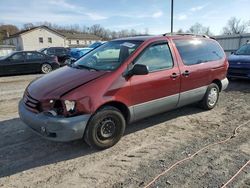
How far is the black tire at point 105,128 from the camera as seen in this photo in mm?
3951

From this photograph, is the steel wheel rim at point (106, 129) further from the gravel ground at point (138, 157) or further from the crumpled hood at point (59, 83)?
the crumpled hood at point (59, 83)

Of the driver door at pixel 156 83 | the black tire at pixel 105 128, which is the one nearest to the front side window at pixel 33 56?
the driver door at pixel 156 83

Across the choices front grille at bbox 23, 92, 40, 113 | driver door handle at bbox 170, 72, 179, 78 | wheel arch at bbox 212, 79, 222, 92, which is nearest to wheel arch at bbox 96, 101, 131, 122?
front grille at bbox 23, 92, 40, 113

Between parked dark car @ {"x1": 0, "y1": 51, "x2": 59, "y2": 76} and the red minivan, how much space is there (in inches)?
398

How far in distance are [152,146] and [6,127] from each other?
→ 304 centimetres

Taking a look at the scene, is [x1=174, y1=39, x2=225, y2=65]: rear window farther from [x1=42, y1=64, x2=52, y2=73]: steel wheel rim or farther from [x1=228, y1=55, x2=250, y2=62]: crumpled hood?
[x1=42, y1=64, x2=52, y2=73]: steel wheel rim

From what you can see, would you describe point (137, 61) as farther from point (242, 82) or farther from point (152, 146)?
point (242, 82)

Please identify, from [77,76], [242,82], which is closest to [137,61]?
[77,76]

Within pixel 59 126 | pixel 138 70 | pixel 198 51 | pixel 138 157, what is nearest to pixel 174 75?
pixel 138 70

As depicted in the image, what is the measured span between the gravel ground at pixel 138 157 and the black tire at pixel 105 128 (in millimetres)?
166

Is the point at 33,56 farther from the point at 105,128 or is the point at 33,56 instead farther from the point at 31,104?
the point at 105,128

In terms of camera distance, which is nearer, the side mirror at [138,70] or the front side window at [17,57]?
the side mirror at [138,70]

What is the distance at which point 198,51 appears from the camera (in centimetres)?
580

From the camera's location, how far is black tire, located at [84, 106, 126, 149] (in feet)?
13.0
